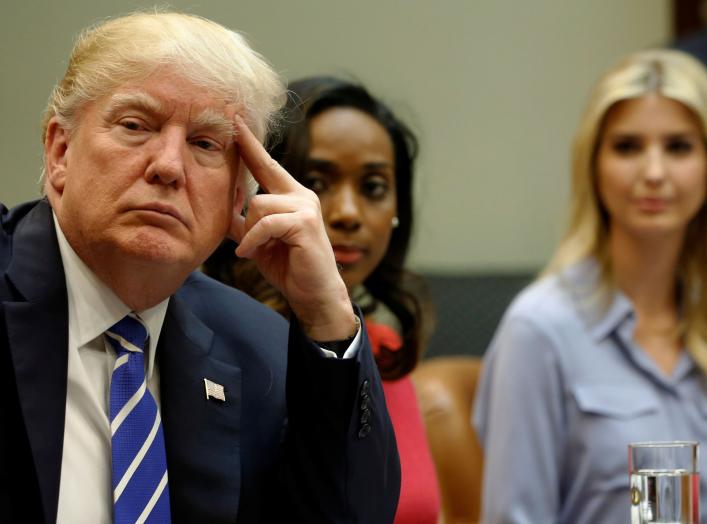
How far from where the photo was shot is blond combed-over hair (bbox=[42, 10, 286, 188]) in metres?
1.50

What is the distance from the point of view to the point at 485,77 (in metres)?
4.26

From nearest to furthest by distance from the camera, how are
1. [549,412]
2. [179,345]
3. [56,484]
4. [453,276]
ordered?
[56,484] → [179,345] → [549,412] → [453,276]

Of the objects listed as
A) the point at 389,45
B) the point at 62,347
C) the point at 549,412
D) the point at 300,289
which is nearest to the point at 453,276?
the point at 389,45

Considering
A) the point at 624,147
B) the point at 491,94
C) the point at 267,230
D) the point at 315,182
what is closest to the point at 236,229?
the point at 267,230

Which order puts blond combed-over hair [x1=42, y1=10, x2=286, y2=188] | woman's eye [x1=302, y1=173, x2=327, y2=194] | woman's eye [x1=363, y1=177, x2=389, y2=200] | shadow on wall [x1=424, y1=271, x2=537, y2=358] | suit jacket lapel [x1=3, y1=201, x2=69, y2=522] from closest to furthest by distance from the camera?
suit jacket lapel [x1=3, y1=201, x2=69, y2=522], blond combed-over hair [x1=42, y1=10, x2=286, y2=188], woman's eye [x1=302, y1=173, x2=327, y2=194], woman's eye [x1=363, y1=177, x2=389, y2=200], shadow on wall [x1=424, y1=271, x2=537, y2=358]

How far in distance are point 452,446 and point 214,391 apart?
1439mm

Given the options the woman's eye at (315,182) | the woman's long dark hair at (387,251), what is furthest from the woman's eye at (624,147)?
the woman's eye at (315,182)

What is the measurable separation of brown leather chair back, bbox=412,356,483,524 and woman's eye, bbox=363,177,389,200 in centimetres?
68

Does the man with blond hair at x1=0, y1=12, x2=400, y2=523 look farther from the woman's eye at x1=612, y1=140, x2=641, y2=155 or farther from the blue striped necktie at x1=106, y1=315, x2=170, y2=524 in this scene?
the woman's eye at x1=612, y1=140, x2=641, y2=155

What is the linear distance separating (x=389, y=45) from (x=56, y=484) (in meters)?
2.76

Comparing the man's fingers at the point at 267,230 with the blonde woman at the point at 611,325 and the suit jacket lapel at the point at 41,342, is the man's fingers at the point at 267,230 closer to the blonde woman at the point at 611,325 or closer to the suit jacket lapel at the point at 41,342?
the suit jacket lapel at the point at 41,342

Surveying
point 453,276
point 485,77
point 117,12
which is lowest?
point 453,276

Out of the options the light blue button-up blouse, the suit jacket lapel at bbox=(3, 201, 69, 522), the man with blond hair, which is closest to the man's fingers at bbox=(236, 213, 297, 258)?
the man with blond hair

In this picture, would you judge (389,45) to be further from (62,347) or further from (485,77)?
(62,347)
